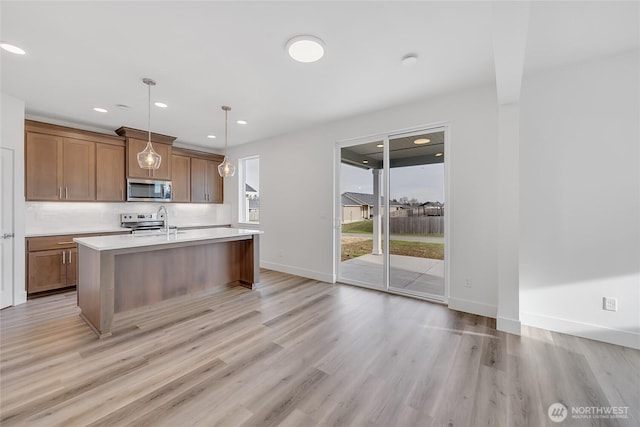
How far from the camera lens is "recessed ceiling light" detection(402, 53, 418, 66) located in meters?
2.47

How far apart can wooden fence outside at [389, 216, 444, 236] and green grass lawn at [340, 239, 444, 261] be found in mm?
167

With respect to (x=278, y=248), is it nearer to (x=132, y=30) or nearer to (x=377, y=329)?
(x=377, y=329)

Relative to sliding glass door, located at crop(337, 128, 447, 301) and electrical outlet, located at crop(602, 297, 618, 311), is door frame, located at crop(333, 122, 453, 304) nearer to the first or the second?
sliding glass door, located at crop(337, 128, 447, 301)

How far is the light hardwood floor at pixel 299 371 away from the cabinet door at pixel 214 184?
351cm

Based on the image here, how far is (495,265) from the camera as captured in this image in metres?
3.06

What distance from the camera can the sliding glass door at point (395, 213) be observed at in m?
3.63

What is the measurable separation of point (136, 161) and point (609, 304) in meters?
6.79

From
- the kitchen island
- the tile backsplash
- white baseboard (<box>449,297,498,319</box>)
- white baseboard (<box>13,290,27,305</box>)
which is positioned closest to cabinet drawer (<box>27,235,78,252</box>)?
the tile backsplash

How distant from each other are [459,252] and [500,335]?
3.27 feet

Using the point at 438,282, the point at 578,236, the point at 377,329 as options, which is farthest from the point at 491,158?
the point at 377,329

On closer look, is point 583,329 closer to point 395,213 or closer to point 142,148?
point 395,213

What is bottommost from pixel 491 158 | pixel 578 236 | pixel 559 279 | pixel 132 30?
pixel 559 279

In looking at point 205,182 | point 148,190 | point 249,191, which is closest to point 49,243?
point 148,190

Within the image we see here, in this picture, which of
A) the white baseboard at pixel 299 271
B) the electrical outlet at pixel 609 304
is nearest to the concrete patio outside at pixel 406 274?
the white baseboard at pixel 299 271
